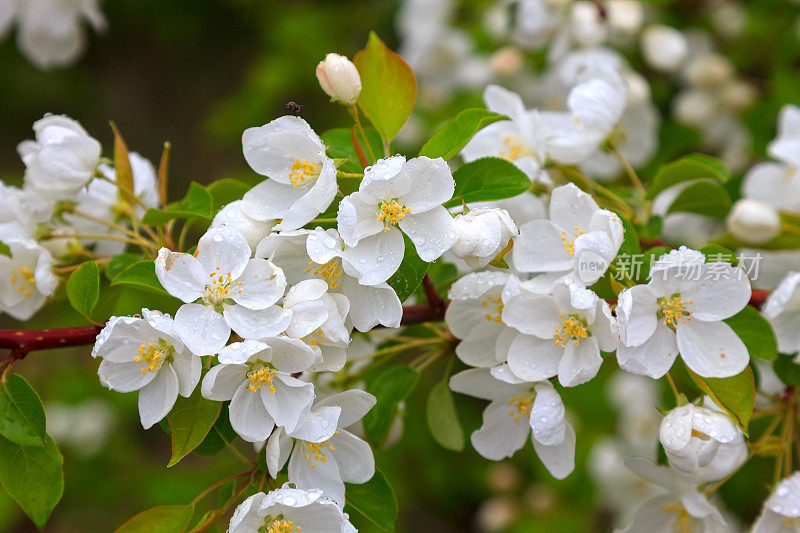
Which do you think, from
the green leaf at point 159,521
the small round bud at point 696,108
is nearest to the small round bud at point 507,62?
the small round bud at point 696,108

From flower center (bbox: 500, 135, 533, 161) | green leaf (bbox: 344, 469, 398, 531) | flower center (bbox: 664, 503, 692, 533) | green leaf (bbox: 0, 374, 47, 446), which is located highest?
flower center (bbox: 500, 135, 533, 161)

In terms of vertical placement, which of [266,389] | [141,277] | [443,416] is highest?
[141,277]

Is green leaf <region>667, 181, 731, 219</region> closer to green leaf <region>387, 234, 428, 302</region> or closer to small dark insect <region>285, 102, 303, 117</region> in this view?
green leaf <region>387, 234, 428, 302</region>

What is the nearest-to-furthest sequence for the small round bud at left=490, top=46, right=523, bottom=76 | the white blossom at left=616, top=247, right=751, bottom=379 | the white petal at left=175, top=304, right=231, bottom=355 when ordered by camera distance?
1. the white petal at left=175, top=304, right=231, bottom=355
2. the white blossom at left=616, top=247, right=751, bottom=379
3. the small round bud at left=490, top=46, right=523, bottom=76

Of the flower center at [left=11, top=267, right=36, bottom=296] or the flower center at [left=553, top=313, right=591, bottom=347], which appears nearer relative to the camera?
the flower center at [left=553, top=313, right=591, bottom=347]

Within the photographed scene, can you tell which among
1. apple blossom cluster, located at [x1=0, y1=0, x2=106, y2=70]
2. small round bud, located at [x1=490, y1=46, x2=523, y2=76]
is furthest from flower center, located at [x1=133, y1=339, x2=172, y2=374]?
small round bud, located at [x1=490, y1=46, x2=523, y2=76]

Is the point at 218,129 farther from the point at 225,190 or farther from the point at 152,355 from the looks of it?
the point at 152,355

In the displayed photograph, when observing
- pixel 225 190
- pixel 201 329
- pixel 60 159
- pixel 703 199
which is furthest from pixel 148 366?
pixel 703 199
